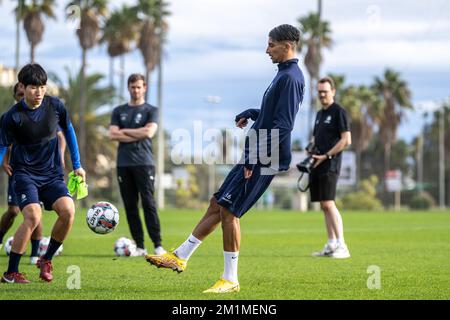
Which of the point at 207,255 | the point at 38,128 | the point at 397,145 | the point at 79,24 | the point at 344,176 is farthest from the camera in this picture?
the point at 397,145

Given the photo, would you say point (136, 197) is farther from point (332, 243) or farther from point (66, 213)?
point (66, 213)

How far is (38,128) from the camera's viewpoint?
8711 mm

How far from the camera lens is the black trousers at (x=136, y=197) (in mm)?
12703

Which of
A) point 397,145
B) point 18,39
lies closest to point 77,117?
point 18,39

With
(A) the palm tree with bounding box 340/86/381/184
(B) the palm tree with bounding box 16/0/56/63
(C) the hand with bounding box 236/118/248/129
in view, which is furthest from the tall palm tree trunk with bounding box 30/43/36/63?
(C) the hand with bounding box 236/118/248/129

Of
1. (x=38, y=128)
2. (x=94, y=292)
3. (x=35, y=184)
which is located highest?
(x=38, y=128)

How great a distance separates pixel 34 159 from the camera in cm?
877

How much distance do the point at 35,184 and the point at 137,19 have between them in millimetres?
53777

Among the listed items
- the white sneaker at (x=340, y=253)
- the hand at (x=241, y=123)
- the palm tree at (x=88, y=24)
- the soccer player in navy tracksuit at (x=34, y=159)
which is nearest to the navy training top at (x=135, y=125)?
the white sneaker at (x=340, y=253)

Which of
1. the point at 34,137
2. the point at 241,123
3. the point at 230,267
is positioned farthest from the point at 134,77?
the point at 230,267

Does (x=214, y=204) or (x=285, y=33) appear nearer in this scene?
(x=285, y=33)

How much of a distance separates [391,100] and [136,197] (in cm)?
6781

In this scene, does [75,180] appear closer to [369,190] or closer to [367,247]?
[367,247]

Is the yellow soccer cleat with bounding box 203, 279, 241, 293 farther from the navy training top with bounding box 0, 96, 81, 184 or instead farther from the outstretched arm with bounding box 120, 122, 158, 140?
the outstretched arm with bounding box 120, 122, 158, 140
